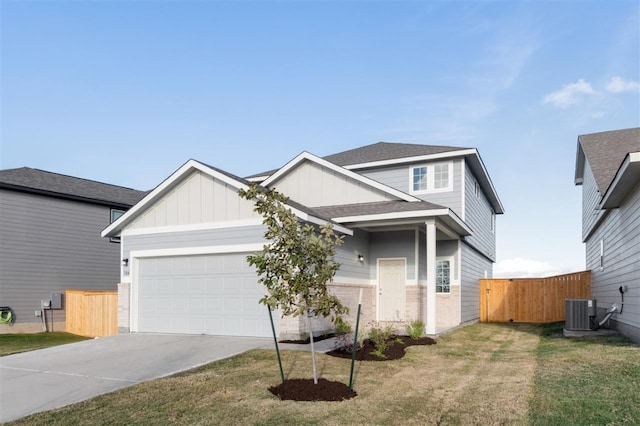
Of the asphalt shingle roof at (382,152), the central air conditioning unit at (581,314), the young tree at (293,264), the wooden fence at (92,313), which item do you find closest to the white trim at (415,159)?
the asphalt shingle roof at (382,152)

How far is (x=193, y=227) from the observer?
43.0 ft

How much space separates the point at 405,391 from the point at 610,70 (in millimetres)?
10345

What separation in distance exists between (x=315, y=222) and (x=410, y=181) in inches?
247

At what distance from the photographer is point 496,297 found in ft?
64.1

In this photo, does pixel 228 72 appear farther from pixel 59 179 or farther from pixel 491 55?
pixel 59 179

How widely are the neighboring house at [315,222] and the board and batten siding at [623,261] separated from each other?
3906mm

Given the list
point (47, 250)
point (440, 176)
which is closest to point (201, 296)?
point (440, 176)

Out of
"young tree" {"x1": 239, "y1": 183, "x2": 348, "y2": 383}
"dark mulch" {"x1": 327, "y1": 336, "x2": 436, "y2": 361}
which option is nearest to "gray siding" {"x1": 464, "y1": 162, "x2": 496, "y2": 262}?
"dark mulch" {"x1": 327, "y1": 336, "x2": 436, "y2": 361}

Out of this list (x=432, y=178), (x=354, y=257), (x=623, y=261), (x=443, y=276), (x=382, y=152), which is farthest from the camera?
(x=382, y=152)

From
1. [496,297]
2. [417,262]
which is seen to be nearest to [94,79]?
[417,262]

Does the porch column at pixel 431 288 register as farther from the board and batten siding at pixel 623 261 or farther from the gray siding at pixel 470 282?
the board and batten siding at pixel 623 261

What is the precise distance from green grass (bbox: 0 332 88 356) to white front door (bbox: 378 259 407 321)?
32.1ft

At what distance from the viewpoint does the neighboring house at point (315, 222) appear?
12.4m

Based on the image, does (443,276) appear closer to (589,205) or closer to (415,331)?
(415,331)
